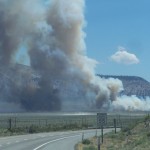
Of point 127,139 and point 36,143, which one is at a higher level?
point 127,139

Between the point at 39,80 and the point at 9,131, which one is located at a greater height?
the point at 39,80

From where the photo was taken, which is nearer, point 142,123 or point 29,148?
point 29,148

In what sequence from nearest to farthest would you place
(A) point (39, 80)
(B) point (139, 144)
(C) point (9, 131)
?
1. (B) point (139, 144)
2. (C) point (9, 131)
3. (A) point (39, 80)

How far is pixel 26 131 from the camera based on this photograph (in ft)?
244

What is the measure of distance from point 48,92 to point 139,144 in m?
138

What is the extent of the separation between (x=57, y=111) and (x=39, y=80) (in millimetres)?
17162

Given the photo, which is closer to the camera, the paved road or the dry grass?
the paved road

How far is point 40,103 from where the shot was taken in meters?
180

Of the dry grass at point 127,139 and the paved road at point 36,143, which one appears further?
the dry grass at point 127,139

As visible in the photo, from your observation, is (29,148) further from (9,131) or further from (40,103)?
(40,103)

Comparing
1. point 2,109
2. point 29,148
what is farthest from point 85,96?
point 29,148

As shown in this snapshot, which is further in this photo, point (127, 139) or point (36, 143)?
point (127, 139)

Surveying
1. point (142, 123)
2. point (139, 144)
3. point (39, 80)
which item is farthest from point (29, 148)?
point (39, 80)

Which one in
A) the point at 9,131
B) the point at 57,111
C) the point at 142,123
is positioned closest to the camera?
the point at 142,123
